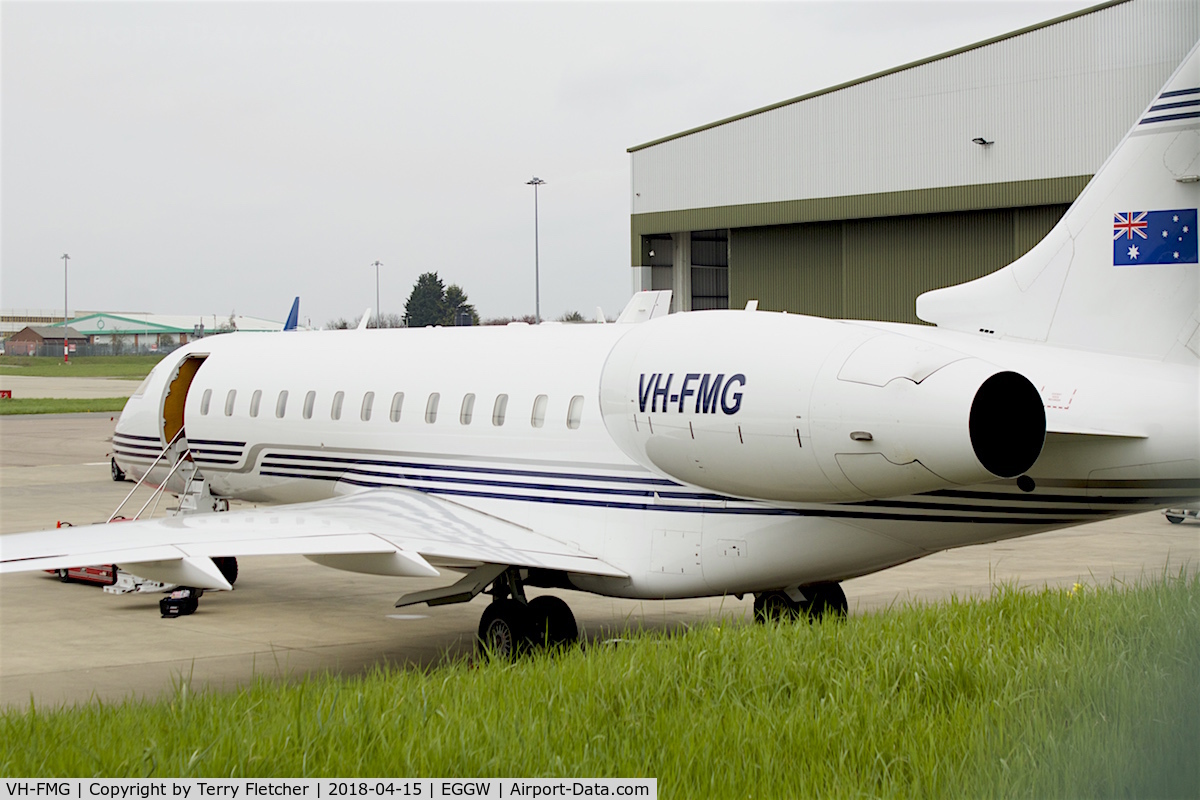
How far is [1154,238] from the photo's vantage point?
955cm

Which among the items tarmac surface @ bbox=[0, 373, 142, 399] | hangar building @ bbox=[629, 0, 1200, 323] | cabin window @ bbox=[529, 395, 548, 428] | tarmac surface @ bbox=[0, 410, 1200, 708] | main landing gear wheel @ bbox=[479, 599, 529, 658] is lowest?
tarmac surface @ bbox=[0, 410, 1200, 708]

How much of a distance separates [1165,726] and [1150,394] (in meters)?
2.91

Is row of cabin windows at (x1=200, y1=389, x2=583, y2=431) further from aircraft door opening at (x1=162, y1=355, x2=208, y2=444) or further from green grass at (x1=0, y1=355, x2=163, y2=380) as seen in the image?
green grass at (x1=0, y1=355, x2=163, y2=380)

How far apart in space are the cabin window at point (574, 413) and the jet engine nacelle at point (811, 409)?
2.77 ft

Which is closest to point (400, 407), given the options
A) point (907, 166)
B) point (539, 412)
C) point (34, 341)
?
point (539, 412)

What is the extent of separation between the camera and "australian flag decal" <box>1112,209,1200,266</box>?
947cm

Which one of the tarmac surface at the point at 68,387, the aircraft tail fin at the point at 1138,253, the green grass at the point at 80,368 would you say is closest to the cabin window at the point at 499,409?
the aircraft tail fin at the point at 1138,253

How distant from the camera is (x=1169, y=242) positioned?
9.51 metres

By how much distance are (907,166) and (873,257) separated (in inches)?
103

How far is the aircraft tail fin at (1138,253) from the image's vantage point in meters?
9.46

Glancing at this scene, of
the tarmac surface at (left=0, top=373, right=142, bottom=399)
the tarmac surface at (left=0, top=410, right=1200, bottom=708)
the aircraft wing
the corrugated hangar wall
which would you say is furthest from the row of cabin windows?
the tarmac surface at (left=0, top=373, right=142, bottom=399)

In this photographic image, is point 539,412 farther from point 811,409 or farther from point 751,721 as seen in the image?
point 751,721

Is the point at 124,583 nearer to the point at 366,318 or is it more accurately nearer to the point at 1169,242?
the point at 366,318

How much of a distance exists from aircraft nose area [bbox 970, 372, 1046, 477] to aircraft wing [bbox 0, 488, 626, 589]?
3.43 metres
